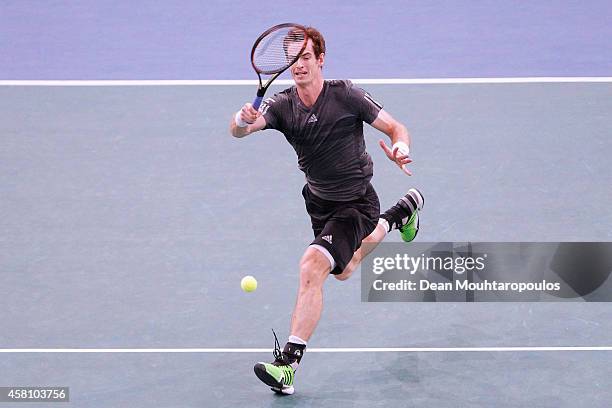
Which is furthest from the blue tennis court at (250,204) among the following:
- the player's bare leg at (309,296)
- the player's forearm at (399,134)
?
the player's forearm at (399,134)

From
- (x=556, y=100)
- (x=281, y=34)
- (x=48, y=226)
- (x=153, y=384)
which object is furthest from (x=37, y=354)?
(x=556, y=100)

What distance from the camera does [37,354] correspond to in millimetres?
8211

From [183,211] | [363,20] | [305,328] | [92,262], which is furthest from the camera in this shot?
[363,20]

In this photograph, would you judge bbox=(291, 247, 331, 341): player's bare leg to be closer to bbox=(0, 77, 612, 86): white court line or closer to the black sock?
the black sock

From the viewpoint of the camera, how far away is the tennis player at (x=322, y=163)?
25.3 feet

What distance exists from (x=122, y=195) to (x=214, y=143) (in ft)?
3.83

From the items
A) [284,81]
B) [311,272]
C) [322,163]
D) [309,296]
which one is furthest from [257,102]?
[284,81]

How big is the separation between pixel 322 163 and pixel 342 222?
1.44 feet

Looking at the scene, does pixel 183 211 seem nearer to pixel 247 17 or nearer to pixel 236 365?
pixel 236 365

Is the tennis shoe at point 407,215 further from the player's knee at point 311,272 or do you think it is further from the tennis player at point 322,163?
the player's knee at point 311,272

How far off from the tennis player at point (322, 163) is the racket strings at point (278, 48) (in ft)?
0.26

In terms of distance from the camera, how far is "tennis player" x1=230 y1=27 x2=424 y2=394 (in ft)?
25.3

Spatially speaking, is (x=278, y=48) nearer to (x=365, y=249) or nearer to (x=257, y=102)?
(x=257, y=102)

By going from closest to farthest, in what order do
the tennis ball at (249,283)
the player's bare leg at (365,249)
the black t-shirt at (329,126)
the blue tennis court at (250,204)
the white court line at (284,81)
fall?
the blue tennis court at (250,204) < the black t-shirt at (329,126) < the tennis ball at (249,283) < the player's bare leg at (365,249) < the white court line at (284,81)
